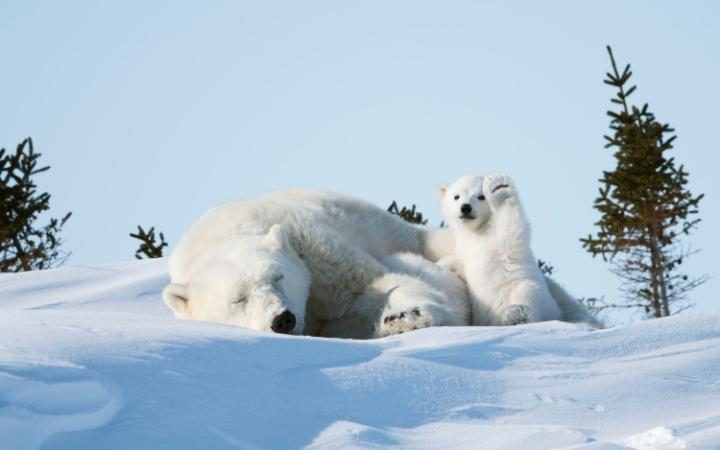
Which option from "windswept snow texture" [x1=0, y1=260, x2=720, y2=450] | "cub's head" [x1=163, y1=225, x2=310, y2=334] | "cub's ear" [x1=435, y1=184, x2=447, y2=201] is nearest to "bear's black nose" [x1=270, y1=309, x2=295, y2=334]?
"cub's head" [x1=163, y1=225, x2=310, y2=334]

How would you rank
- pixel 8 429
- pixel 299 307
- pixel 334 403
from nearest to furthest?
pixel 8 429, pixel 334 403, pixel 299 307

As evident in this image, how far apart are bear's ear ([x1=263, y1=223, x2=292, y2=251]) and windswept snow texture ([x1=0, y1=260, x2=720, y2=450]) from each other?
1.29 meters

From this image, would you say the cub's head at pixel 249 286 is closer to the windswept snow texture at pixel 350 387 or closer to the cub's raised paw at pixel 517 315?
the windswept snow texture at pixel 350 387

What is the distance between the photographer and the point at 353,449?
3.40 meters

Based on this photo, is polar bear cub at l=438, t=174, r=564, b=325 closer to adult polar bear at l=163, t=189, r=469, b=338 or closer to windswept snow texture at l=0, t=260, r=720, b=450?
adult polar bear at l=163, t=189, r=469, b=338

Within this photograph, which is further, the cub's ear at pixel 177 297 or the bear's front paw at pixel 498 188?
the bear's front paw at pixel 498 188

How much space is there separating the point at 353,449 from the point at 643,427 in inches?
39.3

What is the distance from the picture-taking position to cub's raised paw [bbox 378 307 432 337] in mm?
5621

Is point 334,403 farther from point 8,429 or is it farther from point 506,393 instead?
point 8,429

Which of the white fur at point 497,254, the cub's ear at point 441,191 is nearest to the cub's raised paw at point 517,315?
the white fur at point 497,254

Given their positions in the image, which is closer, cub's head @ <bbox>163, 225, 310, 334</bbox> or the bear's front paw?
cub's head @ <bbox>163, 225, 310, 334</bbox>

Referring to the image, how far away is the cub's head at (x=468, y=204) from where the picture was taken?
21.5ft

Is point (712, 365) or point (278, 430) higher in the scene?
point (712, 365)

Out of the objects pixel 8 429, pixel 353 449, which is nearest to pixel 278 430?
pixel 353 449
